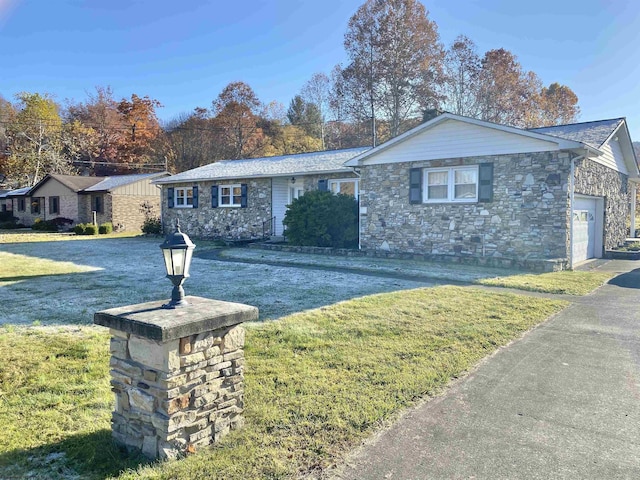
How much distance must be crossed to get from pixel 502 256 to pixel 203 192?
1449cm

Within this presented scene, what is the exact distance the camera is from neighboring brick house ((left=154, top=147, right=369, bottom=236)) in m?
17.9

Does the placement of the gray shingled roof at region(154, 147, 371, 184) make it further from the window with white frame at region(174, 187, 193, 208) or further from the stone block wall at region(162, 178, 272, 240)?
the window with white frame at region(174, 187, 193, 208)

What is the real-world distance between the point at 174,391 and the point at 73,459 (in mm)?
833

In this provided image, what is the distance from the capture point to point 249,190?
779 inches

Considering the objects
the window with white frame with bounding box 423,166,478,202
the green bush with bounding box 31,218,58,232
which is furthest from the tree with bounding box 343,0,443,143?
the green bush with bounding box 31,218,58,232

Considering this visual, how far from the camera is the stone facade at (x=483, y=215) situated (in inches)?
459

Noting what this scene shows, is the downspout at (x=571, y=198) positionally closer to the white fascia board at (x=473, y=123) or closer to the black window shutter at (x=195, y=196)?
the white fascia board at (x=473, y=123)

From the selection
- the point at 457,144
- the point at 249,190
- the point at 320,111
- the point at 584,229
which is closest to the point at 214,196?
the point at 249,190

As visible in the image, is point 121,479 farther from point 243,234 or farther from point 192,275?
point 243,234

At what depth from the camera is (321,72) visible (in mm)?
39062

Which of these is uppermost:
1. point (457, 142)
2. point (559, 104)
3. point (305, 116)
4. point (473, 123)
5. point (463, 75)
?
point (463, 75)

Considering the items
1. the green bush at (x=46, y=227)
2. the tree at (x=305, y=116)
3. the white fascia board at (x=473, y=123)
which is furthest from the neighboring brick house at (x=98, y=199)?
the white fascia board at (x=473, y=123)

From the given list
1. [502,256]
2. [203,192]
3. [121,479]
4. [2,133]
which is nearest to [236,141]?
[203,192]

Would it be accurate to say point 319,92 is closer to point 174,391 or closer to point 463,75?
point 463,75
